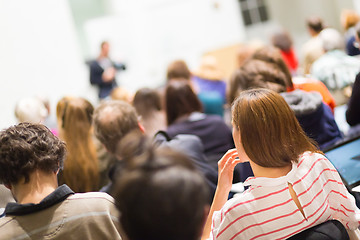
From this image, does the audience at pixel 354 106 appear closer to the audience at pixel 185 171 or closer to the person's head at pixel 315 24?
the audience at pixel 185 171

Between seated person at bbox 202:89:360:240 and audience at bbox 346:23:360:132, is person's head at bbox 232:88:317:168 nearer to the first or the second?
seated person at bbox 202:89:360:240

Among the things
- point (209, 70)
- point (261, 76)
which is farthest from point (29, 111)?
point (209, 70)

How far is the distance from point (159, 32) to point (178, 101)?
19.7ft

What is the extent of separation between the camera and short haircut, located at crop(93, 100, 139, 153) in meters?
2.81

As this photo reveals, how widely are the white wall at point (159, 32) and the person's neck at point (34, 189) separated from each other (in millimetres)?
7421

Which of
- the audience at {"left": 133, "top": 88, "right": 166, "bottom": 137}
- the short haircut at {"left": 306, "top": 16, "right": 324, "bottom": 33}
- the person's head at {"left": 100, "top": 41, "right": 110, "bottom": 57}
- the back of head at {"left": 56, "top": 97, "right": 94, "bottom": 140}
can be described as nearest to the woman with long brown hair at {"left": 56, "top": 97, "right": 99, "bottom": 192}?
the back of head at {"left": 56, "top": 97, "right": 94, "bottom": 140}

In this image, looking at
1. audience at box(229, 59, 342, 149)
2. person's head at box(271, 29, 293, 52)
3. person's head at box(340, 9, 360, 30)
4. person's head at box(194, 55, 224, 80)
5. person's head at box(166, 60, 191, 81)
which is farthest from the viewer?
person's head at box(271, 29, 293, 52)

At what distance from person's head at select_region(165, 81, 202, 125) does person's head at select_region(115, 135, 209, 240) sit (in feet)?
8.38

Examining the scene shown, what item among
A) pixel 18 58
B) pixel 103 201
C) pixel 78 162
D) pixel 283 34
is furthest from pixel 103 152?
pixel 18 58

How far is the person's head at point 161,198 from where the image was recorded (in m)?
1.12

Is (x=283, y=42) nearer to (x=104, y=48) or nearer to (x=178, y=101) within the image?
(x=104, y=48)

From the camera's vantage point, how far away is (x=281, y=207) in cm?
177

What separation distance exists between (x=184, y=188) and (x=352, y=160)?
5.25ft

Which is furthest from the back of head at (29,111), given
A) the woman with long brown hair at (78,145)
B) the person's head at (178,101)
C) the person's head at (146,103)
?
the person's head at (178,101)
